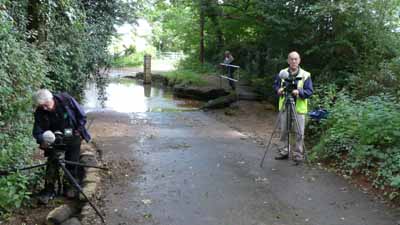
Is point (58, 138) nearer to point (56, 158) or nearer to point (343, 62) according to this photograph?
point (56, 158)

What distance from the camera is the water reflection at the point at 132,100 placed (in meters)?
14.5

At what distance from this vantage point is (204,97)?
16750 millimetres

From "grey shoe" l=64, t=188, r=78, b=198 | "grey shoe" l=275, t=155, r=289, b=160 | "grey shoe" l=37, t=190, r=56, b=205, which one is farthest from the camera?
"grey shoe" l=275, t=155, r=289, b=160

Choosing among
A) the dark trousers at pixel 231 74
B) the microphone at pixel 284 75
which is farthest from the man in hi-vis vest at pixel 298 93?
A: the dark trousers at pixel 231 74

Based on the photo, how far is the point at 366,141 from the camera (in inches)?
263

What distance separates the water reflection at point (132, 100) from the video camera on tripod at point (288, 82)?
7.15 m

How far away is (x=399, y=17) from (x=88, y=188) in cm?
842

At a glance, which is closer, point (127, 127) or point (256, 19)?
point (127, 127)

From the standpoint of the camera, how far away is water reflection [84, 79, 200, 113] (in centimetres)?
1451

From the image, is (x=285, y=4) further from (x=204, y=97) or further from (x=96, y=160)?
(x=96, y=160)

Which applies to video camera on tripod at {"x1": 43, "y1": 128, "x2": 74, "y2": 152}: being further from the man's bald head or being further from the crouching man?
the man's bald head

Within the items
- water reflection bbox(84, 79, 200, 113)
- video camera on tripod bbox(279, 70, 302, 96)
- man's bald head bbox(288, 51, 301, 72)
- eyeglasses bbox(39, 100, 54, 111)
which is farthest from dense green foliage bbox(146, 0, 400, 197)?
eyeglasses bbox(39, 100, 54, 111)

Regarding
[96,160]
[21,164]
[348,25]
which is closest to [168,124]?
[96,160]

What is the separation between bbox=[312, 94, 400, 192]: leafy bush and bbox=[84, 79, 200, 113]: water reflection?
24.6 ft
